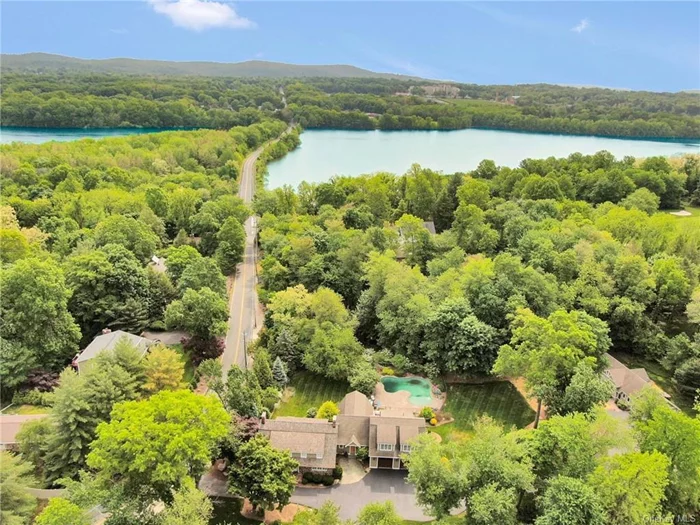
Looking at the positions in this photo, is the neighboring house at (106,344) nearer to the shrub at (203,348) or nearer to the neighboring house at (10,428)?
the shrub at (203,348)

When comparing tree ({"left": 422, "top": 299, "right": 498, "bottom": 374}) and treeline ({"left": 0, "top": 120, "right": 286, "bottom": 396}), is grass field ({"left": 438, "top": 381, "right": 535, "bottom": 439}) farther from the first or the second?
treeline ({"left": 0, "top": 120, "right": 286, "bottom": 396})

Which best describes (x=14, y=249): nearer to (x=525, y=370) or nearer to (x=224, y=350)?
(x=224, y=350)

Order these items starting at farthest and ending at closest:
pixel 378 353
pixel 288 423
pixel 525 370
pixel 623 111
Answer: pixel 623 111, pixel 378 353, pixel 525 370, pixel 288 423

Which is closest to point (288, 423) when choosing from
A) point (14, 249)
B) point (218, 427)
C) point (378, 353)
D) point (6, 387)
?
point (218, 427)

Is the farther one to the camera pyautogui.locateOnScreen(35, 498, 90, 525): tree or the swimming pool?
the swimming pool

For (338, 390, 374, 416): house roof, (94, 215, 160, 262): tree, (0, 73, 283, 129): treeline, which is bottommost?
(338, 390, 374, 416): house roof

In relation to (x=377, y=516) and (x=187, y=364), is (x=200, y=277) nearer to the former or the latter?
(x=187, y=364)

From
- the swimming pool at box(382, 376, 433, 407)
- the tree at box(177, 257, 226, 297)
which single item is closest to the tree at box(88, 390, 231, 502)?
the swimming pool at box(382, 376, 433, 407)
